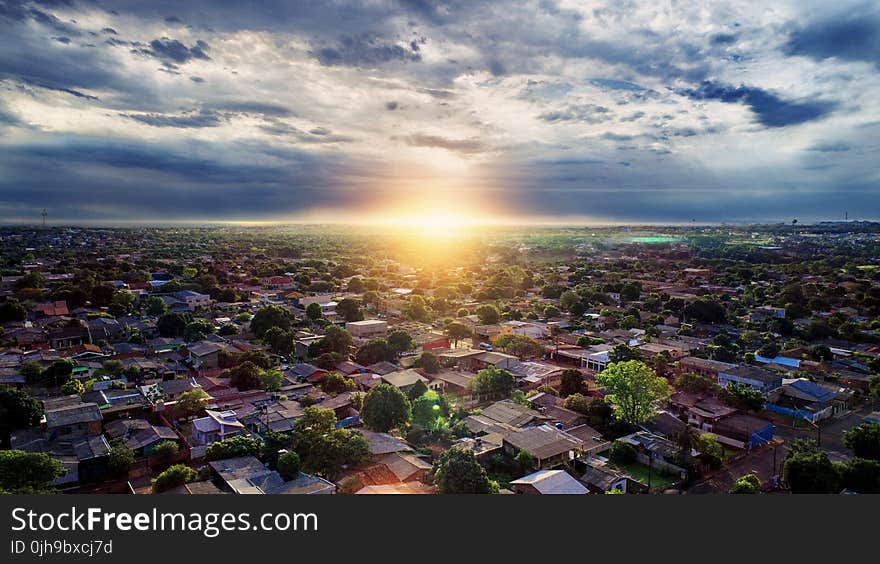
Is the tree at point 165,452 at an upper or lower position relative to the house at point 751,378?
lower

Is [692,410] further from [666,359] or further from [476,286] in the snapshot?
[476,286]

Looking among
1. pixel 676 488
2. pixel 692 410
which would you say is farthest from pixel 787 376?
pixel 676 488

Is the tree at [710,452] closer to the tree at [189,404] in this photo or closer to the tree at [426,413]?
the tree at [426,413]

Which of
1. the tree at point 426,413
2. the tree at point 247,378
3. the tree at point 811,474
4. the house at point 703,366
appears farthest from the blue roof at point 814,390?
the tree at point 247,378

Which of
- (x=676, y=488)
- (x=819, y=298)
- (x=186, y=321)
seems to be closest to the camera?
(x=676, y=488)

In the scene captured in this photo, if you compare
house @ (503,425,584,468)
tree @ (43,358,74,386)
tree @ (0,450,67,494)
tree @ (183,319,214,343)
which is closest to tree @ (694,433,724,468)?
house @ (503,425,584,468)

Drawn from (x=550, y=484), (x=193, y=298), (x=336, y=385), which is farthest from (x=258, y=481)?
(x=193, y=298)

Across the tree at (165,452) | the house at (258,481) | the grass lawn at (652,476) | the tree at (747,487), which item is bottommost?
the grass lawn at (652,476)
